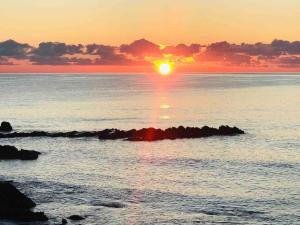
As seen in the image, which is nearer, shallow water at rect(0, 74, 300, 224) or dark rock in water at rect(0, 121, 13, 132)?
shallow water at rect(0, 74, 300, 224)

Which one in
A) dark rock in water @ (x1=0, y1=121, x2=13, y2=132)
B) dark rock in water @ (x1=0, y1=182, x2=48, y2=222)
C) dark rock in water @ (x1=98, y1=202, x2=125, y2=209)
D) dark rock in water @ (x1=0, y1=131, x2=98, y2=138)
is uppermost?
dark rock in water @ (x1=0, y1=121, x2=13, y2=132)

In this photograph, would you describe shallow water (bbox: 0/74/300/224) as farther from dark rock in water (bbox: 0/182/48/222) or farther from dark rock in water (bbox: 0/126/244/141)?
dark rock in water (bbox: 0/126/244/141)

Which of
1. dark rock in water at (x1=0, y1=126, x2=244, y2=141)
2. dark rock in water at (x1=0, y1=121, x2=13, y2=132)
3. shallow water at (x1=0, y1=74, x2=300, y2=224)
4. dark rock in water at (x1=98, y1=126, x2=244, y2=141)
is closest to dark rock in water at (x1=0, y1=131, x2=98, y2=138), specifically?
dark rock in water at (x1=0, y1=126, x2=244, y2=141)

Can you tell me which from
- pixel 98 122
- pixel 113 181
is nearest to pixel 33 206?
pixel 113 181

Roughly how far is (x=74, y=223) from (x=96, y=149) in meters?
46.5

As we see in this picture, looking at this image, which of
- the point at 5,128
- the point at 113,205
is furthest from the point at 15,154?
the point at 5,128

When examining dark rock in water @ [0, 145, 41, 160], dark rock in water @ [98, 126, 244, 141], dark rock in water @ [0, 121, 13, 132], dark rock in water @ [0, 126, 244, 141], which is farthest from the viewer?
dark rock in water @ [0, 121, 13, 132]

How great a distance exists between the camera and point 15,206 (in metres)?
55.7

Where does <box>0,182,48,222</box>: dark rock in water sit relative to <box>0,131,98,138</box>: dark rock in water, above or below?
below

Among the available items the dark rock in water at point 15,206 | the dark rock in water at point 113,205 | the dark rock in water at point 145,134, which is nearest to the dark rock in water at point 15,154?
the dark rock in water at point 145,134

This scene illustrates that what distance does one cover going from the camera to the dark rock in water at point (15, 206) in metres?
53.5

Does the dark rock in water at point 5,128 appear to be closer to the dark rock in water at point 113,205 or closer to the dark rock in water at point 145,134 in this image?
the dark rock in water at point 145,134

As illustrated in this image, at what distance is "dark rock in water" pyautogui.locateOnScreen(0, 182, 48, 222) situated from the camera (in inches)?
2108

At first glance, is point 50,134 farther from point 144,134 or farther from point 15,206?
point 15,206
